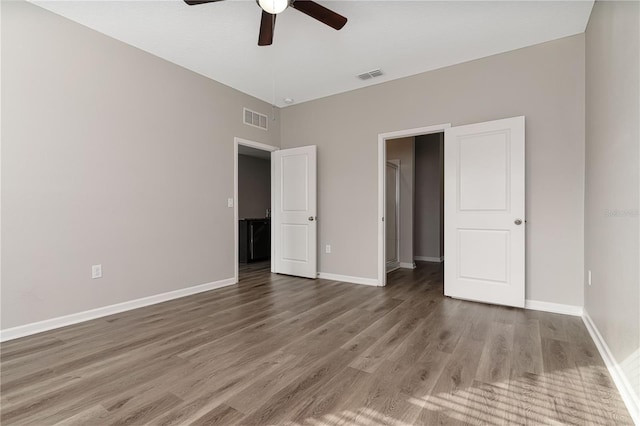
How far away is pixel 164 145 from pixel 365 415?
10.9 feet

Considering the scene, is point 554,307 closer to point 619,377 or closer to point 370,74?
point 619,377

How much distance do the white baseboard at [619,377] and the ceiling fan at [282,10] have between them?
2956mm

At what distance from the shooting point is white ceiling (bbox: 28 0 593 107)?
2.67 meters

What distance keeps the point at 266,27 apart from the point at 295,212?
2.76 m

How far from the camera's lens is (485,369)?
195cm

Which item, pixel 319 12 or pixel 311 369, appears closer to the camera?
pixel 311 369

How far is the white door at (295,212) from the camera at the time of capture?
4676 millimetres

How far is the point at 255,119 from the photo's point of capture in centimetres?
472

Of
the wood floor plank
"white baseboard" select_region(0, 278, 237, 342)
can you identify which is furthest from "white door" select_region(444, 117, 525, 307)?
"white baseboard" select_region(0, 278, 237, 342)

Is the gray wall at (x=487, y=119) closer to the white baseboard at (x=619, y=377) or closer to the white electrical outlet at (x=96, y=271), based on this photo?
the white baseboard at (x=619, y=377)

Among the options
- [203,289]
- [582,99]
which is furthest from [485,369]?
[203,289]

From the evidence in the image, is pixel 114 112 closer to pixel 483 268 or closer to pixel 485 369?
pixel 485 369

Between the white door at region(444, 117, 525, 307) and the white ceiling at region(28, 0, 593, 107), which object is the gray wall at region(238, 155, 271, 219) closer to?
the white ceiling at region(28, 0, 593, 107)

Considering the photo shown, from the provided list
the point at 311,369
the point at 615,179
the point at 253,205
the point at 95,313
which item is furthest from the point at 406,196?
the point at 95,313
